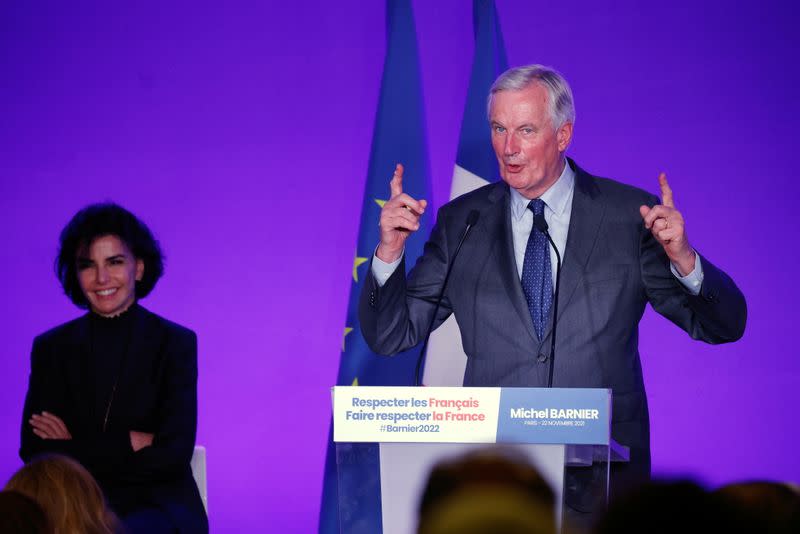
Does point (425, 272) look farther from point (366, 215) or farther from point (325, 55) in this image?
point (325, 55)

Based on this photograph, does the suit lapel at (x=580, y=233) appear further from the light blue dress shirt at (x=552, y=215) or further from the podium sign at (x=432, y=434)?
the podium sign at (x=432, y=434)

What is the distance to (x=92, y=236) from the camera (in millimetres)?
3770

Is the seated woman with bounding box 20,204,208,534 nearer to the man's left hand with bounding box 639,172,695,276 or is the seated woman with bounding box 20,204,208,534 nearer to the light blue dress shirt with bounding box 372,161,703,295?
the light blue dress shirt with bounding box 372,161,703,295

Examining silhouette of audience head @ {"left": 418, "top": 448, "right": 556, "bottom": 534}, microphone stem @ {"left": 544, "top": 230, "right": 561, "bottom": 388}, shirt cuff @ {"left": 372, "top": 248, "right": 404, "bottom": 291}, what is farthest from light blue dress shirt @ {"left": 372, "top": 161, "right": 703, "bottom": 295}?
silhouette of audience head @ {"left": 418, "top": 448, "right": 556, "bottom": 534}

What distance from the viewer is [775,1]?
188 inches

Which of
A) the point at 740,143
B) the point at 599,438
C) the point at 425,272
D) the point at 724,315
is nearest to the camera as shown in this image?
the point at 599,438

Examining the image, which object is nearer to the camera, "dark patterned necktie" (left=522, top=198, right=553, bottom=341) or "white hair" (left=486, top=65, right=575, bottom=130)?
"dark patterned necktie" (left=522, top=198, right=553, bottom=341)

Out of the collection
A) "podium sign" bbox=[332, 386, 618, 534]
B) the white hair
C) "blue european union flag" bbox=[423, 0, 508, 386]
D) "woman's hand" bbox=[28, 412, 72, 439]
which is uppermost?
"blue european union flag" bbox=[423, 0, 508, 386]

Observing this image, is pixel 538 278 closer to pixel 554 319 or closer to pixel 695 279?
pixel 554 319

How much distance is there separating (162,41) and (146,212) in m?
0.82

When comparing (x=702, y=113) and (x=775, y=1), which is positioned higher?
(x=775, y=1)

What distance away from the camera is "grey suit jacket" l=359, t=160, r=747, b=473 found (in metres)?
2.82

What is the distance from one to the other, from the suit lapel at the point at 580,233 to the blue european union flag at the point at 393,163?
1.36 metres

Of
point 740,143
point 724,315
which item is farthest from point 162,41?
point 724,315
